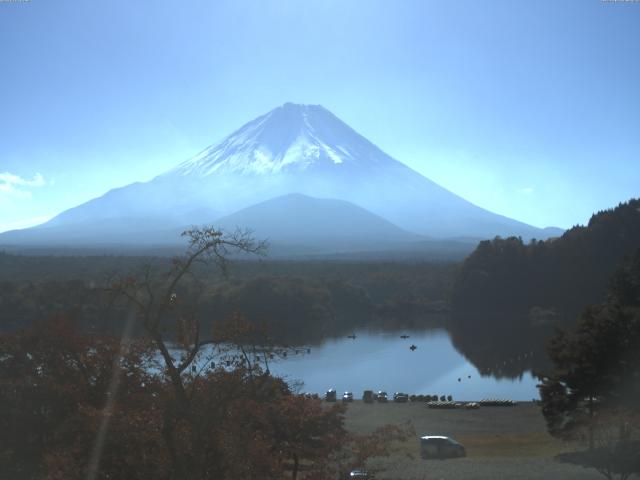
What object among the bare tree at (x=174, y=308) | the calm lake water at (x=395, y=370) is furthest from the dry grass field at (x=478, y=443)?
the bare tree at (x=174, y=308)

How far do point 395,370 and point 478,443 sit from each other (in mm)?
11147

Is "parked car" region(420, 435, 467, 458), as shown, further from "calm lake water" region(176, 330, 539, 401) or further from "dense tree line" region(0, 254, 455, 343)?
"dense tree line" region(0, 254, 455, 343)

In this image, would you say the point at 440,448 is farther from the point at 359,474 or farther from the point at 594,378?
the point at 359,474

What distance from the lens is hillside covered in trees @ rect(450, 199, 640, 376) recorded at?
3797 centimetres

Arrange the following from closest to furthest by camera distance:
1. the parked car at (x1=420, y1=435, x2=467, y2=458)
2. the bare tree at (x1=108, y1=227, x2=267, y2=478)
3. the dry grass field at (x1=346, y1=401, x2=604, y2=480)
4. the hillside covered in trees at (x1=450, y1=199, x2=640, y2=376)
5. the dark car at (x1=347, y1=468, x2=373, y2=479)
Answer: the bare tree at (x1=108, y1=227, x2=267, y2=478) → the dark car at (x1=347, y1=468, x2=373, y2=479) → the dry grass field at (x1=346, y1=401, x2=604, y2=480) → the parked car at (x1=420, y1=435, x2=467, y2=458) → the hillside covered in trees at (x1=450, y1=199, x2=640, y2=376)

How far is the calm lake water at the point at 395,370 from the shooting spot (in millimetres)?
19953

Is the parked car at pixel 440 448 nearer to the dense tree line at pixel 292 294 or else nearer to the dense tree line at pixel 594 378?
the dense tree line at pixel 594 378

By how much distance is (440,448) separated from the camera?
35.7 feet

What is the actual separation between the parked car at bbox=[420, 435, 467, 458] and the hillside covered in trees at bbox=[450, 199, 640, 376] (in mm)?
25035

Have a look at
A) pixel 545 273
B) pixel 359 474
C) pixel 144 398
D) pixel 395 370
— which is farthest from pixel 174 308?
pixel 545 273

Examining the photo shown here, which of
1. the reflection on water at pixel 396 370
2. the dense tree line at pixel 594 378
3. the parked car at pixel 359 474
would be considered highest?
the dense tree line at pixel 594 378

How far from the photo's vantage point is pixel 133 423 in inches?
150

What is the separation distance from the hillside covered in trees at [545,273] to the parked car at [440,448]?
986 inches

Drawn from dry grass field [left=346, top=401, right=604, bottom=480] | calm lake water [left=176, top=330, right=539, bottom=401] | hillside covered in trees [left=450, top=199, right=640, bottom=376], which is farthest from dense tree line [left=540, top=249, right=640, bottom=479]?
hillside covered in trees [left=450, top=199, right=640, bottom=376]
